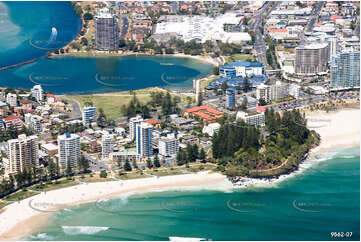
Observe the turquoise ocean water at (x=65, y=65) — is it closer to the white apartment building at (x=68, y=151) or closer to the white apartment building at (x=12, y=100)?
the white apartment building at (x=12, y=100)

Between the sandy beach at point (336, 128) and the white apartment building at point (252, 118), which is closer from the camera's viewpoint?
the sandy beach at point (336, 128)

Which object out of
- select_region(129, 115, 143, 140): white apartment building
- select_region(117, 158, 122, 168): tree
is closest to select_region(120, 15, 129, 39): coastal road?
select_region(129, 115, 143, 140): white apartment building

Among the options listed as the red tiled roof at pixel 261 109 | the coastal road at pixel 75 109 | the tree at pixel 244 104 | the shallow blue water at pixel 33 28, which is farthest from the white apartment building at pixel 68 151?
the shallow blue water at pixel 33 28

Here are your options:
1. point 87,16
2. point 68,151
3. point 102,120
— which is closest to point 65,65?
point 87,16

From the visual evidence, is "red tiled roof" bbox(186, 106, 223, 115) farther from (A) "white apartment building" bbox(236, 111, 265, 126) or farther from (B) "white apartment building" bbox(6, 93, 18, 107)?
(B) "white apartment building" bbox(6, 93, 18, 107)

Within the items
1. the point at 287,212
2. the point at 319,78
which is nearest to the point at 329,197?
the point at 287,212

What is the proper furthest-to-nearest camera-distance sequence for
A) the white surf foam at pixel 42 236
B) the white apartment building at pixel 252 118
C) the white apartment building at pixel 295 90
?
the white apartment building at pixel 295 90 < the white apartment building at pixel 252 118 < the white surf foam at pixel 42 236

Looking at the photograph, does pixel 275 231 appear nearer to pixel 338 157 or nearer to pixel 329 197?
pixel 329 197
